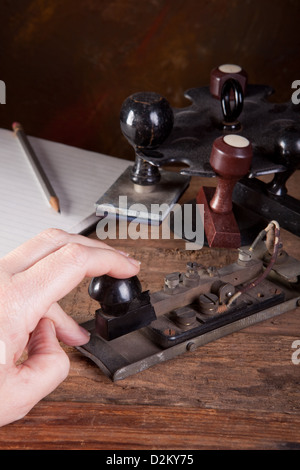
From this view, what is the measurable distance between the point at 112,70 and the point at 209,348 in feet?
4.40

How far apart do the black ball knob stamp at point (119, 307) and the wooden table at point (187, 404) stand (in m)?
0.07

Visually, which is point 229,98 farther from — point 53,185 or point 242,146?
point 53,185

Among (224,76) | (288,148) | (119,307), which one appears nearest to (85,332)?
(119,307)

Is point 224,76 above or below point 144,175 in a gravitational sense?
above

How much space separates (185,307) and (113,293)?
0.48 ft

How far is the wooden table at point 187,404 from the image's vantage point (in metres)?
0.88

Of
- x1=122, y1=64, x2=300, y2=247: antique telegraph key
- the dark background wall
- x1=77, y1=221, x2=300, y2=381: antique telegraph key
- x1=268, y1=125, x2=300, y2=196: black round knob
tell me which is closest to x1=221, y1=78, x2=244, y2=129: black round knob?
x1=122, y1=64, x2=300, y2=247: antique telegraph key

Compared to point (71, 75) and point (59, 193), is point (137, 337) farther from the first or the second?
point (71, 75)

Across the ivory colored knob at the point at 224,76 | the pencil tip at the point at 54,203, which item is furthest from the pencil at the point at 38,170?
the ivory colored knob at the point at 224,76

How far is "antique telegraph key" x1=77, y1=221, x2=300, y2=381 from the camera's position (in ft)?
3.23

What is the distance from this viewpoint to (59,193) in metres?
1.44

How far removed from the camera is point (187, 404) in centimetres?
94

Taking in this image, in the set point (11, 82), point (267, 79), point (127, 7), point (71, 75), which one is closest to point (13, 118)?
point (11, 82)

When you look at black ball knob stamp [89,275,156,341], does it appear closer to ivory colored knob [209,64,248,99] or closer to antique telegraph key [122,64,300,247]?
antique telegraph key [122,64,300,247]
